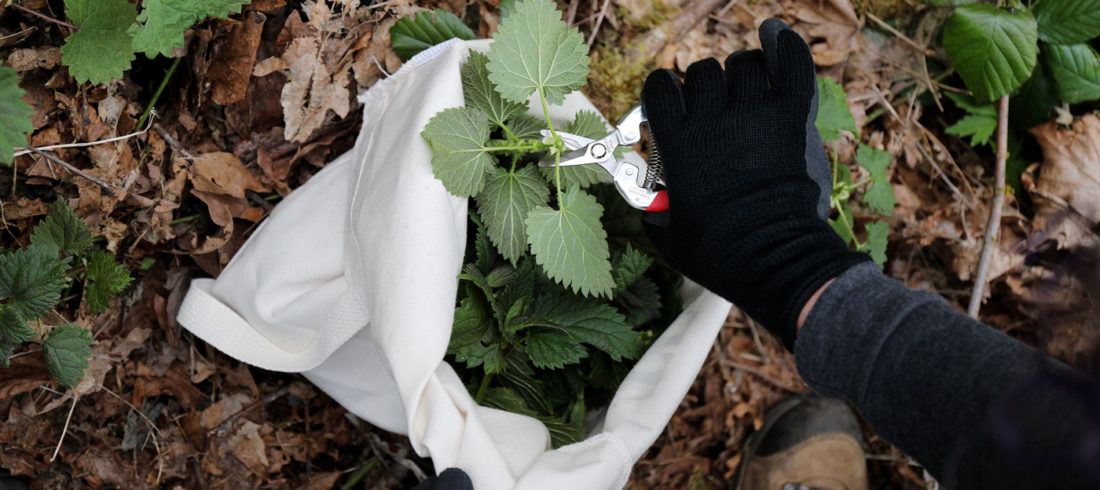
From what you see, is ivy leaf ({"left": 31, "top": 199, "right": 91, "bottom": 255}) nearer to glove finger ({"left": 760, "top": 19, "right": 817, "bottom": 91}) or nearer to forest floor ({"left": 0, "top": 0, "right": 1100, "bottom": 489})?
forest floor ({"left": 0, "top": 0, "right": 1100, "bottom": 489})

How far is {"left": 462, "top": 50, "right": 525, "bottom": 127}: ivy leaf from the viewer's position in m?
1.43

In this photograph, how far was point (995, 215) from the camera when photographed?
2.01m

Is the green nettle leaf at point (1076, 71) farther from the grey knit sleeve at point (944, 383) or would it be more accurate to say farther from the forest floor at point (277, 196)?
the grey knit sleeve at point (944, 383)

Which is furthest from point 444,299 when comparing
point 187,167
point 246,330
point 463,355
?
point 187,167

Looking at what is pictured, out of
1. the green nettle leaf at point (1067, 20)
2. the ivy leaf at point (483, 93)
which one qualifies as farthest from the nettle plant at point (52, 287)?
the green nettle leaf at point (1067, 20)

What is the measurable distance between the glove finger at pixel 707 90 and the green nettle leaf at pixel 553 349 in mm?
525

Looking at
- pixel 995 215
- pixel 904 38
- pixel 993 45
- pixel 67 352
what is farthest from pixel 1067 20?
pixel 67 352

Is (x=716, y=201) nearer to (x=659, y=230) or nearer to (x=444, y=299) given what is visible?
(x=659, y=230)

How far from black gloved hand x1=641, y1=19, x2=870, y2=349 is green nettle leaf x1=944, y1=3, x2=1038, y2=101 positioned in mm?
846

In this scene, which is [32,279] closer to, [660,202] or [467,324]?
[467,324]

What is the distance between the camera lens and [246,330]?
1.58 meters

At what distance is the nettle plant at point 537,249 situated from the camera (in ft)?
4.36

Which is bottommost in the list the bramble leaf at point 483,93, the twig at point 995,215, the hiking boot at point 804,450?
the hiking boot at point 804,450

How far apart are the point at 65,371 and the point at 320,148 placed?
0.73 metres
